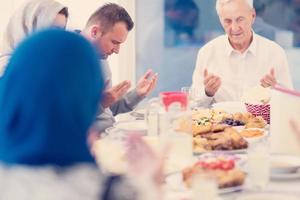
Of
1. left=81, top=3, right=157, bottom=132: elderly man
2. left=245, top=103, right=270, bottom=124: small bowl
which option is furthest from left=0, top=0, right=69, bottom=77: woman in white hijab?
left=245, top=103, right=270, bottom=124: small bowl

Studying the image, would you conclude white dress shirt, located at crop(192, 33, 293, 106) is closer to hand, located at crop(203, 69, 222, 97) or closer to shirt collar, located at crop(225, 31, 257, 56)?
shirt collar, located at crop(225, 31, 257, 56)

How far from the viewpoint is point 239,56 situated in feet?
11.3

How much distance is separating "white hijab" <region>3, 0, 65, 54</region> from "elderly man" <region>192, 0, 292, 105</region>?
3.81ft

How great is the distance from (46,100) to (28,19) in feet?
5.21

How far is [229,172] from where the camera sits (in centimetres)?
140

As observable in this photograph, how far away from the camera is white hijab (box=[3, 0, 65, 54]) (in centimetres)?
248

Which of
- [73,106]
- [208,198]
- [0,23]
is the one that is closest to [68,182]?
[73,106]

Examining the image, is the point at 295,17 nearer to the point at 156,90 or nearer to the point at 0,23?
the point at 156,90

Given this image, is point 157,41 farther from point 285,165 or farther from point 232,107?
point 285,165

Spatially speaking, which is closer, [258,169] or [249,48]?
[258,169]

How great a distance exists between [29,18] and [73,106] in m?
1.58

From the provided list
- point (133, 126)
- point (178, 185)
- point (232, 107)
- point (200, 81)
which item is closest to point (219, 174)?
point (178, 185)

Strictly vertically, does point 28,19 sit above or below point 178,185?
above

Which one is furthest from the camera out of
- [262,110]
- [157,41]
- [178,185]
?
[157,41]
